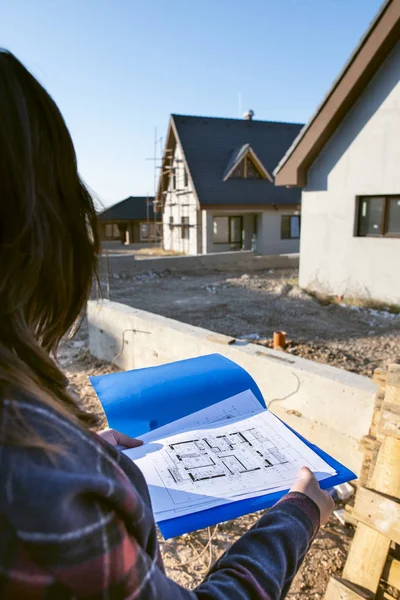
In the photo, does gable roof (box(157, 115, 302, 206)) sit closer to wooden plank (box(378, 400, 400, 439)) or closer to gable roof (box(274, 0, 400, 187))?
gable roof (box(274, 0, 400, 187))

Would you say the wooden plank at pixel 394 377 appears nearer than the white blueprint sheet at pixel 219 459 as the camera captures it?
No

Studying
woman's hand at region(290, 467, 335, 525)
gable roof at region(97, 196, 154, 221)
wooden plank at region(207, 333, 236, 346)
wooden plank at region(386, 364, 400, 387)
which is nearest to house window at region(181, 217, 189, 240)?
gable roof at region(97, 196, 154, 221)

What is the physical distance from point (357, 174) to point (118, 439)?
29.5ft

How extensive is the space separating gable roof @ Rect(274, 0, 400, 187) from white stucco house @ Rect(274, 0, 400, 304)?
2 centimetres

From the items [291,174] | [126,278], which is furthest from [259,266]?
[291,174]

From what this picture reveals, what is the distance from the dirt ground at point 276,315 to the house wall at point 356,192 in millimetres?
733

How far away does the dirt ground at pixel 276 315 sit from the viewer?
6082 millimetres

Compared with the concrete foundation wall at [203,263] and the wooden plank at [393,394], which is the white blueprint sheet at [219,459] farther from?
the concrete foundation wall at [203,263]

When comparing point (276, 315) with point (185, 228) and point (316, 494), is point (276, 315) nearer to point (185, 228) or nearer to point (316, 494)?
point (316, 494)

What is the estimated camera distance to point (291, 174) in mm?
10023

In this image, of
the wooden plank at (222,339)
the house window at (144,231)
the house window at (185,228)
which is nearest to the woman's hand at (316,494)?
the wooden plank at (222,339)

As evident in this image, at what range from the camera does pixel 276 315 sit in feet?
27.7

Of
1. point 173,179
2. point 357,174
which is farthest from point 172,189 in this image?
point 357,174

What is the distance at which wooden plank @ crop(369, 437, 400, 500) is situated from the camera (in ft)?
6.84
